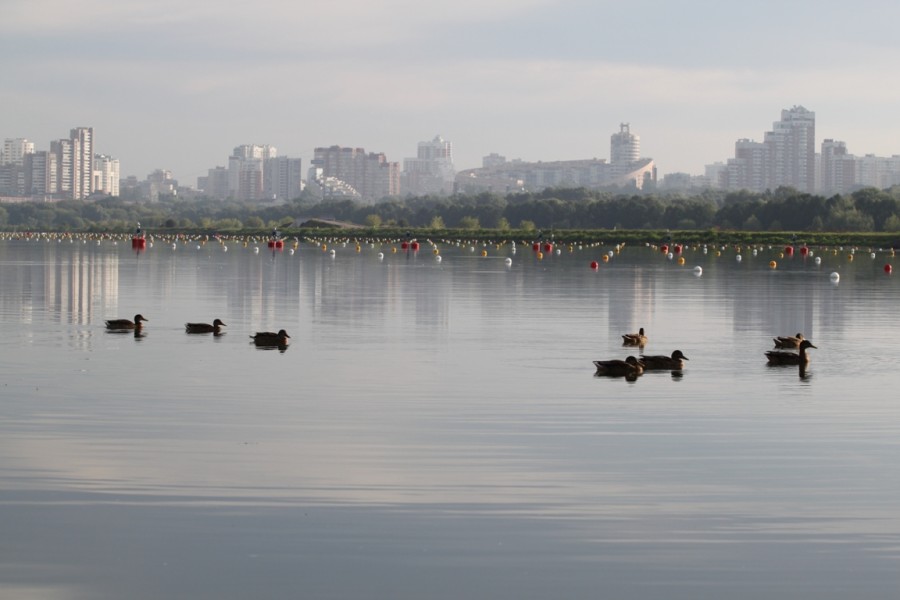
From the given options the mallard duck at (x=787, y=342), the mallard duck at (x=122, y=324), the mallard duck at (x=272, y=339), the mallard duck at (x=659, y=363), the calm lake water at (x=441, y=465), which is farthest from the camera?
the mallard duck at (x=122, y=324)

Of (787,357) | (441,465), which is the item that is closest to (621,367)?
(787,357)

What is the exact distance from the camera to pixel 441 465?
15.4 metres

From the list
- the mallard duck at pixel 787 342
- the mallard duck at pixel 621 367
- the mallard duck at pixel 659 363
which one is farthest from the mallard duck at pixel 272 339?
the mallard duck at pixel 787 342

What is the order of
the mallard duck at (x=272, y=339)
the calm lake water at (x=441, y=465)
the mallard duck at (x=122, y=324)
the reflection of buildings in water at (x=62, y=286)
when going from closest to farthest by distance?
1. the calm lake water at (x=441, y=465)
2. the mallard duck at (x=272, y=339)
3. the mallard duck at (x=122, y=324)
4. the reflection of buildings in water at (x=62, y=286)

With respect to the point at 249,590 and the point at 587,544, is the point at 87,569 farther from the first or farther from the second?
the point at 587,544

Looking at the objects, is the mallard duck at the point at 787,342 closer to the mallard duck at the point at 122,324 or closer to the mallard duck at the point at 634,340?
the mallard duck at the point at 634,340

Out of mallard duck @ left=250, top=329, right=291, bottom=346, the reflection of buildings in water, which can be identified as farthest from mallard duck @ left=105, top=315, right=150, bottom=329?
mallard duck @ left=250, top=329, right=291, bottom=346

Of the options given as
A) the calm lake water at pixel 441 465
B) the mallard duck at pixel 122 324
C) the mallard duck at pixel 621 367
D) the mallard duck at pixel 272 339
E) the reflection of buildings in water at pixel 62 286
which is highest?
the reflection of buildings in water at pixel 62 286

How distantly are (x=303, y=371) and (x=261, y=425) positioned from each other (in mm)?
6418

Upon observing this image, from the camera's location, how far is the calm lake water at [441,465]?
1122 cm

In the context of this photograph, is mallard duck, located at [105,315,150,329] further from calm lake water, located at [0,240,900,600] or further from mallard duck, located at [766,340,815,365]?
mallard duck, located at [766,340,815,365]

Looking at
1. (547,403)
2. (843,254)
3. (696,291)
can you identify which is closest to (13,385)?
(547,403)

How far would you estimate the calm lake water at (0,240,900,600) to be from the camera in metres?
11.2

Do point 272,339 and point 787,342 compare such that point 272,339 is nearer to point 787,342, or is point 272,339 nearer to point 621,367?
point 621,367
